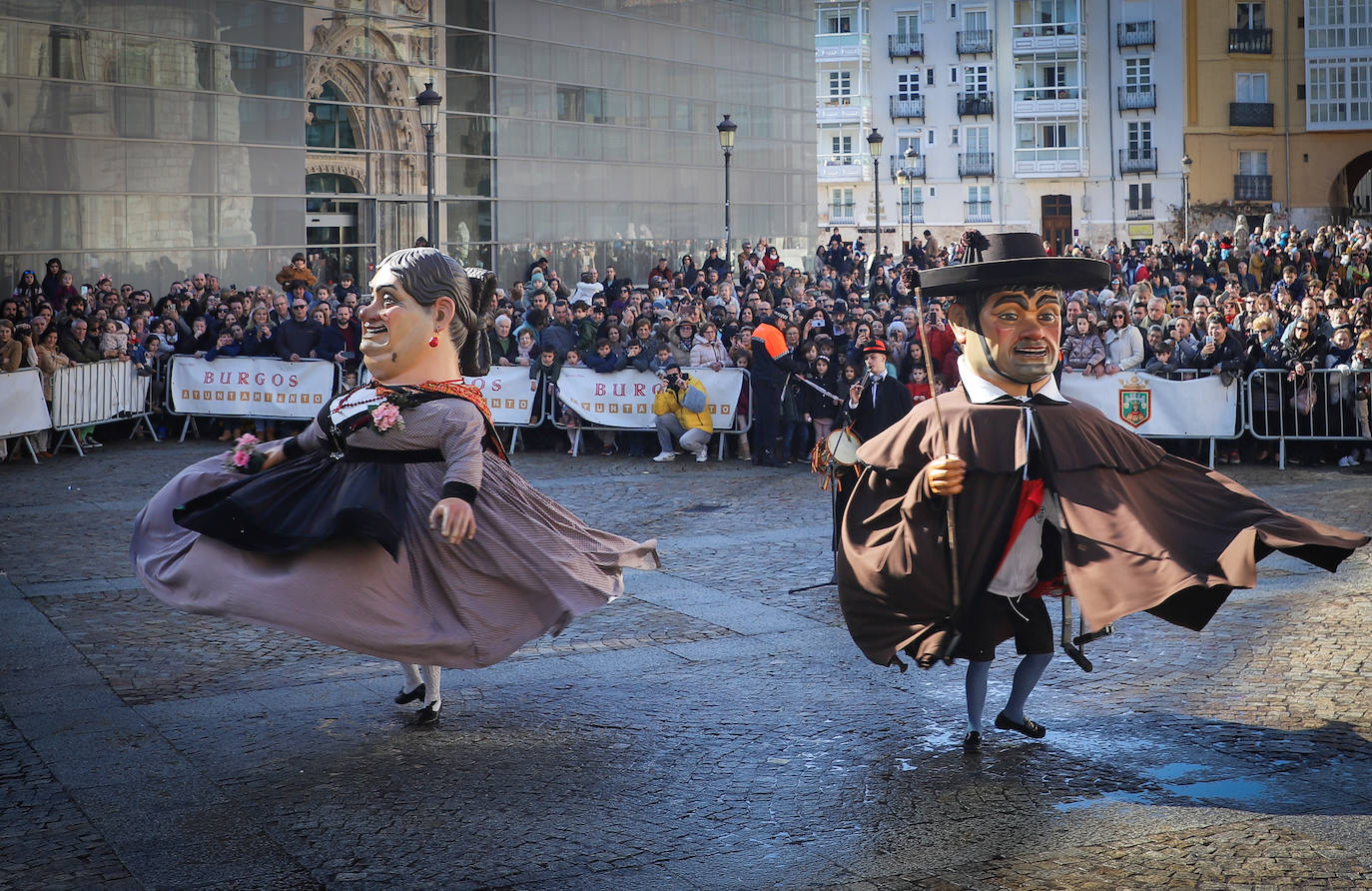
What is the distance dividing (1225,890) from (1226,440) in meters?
10.8

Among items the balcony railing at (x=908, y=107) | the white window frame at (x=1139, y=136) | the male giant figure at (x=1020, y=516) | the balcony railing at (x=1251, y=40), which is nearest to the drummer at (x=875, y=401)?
the male giant figure at (x=1020, y=516)

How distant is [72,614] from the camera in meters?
Result: 8.66

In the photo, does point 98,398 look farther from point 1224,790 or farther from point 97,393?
point 1224,790

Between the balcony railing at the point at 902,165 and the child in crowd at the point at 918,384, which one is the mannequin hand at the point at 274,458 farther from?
the balcony railing at the point at 902,165

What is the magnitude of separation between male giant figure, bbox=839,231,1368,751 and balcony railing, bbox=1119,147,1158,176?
52413mm

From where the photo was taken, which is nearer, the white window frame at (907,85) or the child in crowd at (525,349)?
the child in crowd at (525,349)

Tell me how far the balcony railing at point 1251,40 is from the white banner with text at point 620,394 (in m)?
44.9

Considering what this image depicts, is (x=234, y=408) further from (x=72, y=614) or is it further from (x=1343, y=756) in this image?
(x=1343, y=756)

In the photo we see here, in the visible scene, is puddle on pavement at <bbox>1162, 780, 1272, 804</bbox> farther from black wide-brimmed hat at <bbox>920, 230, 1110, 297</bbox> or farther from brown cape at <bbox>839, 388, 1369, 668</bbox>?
black wide-brimmed hat at <bbox>920, 230, 1110, 297</bbox>

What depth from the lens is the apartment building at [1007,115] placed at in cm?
5562

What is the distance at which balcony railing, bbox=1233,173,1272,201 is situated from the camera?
53875mm

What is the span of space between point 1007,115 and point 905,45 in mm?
5130

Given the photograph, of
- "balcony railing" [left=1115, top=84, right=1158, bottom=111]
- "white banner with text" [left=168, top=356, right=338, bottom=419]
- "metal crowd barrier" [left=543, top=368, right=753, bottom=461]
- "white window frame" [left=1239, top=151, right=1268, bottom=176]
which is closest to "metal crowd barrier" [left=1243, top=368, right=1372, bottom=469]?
"metal crowd barrier" [left=543, top=368, right=753, bottom=461]

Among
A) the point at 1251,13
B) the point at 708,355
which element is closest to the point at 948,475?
the point at 708,355
